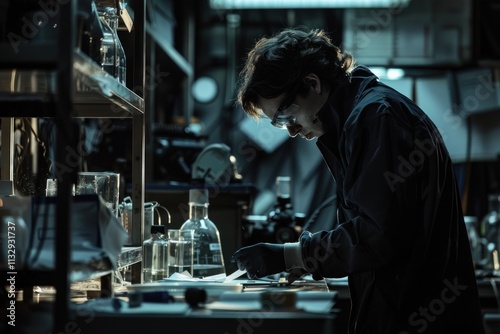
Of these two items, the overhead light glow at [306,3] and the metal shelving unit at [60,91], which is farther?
the overhead light glow at [306,3]

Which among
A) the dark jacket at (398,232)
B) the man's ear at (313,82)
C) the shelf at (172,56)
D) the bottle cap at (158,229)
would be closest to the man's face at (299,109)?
the man's ear at (313,82)

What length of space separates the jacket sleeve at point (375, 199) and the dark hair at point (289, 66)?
0.22 metres

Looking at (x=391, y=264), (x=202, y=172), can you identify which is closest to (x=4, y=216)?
(x=391, y=264)

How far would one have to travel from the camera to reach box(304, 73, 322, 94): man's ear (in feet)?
6.25

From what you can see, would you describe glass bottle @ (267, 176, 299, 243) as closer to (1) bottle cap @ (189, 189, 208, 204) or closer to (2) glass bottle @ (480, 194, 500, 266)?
(1) bottle cap @ (189, 189, 208, 204)

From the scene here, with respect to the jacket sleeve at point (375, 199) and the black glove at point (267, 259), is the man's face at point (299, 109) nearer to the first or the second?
the jacket sleeve at point (375, 199)

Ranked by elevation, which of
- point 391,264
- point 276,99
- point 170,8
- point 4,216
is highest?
point 170,8

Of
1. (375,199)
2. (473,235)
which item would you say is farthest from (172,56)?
(375,199)

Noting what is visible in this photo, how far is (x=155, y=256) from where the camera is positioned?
7.35ft

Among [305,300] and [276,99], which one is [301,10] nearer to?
[276,99]

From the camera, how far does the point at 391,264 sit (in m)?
1.74

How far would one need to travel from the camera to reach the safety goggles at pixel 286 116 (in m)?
1.94

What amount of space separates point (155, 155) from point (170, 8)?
149 cm

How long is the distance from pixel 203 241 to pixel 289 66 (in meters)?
0.75
